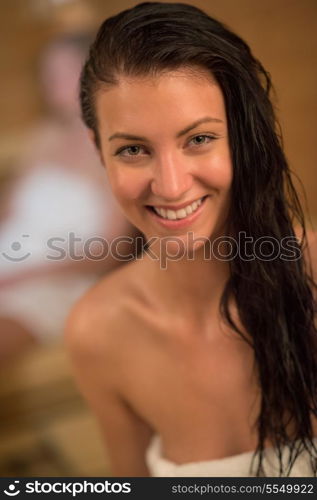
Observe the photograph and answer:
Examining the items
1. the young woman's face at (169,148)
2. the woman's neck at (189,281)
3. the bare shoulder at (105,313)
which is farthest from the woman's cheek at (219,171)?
the bare shoulder at (105,313)

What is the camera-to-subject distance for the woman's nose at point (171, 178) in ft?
2.22

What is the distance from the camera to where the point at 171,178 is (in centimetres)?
68

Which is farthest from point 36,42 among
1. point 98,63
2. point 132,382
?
point 132,382

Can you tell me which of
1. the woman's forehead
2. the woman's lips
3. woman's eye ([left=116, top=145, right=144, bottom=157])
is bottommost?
the woman's lips

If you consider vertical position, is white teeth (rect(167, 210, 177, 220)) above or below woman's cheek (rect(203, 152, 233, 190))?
below

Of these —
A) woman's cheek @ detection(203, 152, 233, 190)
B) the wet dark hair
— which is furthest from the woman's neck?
woman's cheek @ detection(203, 152, 233, 190)

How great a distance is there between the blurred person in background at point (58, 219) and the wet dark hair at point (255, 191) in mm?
222

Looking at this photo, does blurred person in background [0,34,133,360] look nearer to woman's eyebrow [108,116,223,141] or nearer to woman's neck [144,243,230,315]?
woman's neck [144,243,230,315]

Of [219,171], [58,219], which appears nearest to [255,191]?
[219,171]

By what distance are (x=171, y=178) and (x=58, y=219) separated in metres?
0.39

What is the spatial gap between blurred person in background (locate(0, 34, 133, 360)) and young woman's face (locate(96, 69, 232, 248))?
0.88ft

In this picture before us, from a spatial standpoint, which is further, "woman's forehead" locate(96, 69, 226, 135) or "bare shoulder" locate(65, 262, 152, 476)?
"bare shoulder" locate(65, 262, 152, 476)

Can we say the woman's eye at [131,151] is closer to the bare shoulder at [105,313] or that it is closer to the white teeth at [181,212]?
the white teeth at [181,212]

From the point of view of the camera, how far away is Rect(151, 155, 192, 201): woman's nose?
0.68 m
